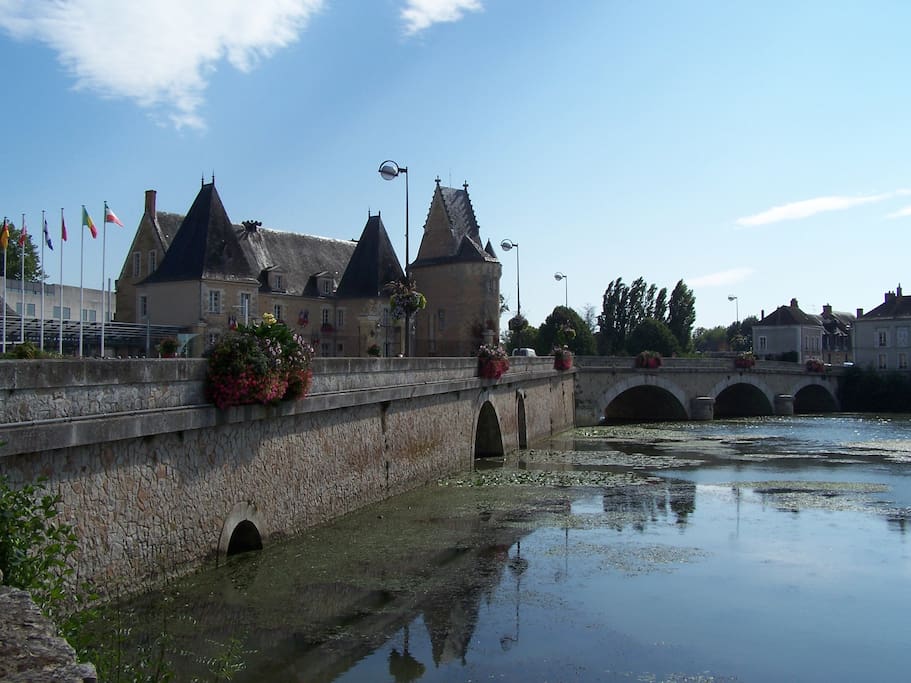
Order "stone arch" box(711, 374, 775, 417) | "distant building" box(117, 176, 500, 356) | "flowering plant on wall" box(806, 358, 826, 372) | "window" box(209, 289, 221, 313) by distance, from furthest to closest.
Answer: "flowering plant on wall" box(806, 358, 826, 372) < "stone arch" box(711, 374, 775, 417) < "distant building" box(117, 176, 500, 356) < "window" box(209, 289, 221, 313)

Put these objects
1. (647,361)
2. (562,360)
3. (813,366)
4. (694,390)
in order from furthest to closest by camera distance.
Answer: (813,366) → (694,390) → (647,361) → (562,360)

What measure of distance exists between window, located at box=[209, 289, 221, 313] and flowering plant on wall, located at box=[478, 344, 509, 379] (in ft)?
46.6

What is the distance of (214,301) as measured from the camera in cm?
3575

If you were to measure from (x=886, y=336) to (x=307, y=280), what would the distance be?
147ft

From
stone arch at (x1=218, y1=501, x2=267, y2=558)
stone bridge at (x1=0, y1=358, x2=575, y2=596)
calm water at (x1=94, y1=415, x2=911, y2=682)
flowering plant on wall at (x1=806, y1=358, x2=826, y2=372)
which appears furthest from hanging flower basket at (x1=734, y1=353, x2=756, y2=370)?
stone arch at (x1=218, y1=501, x2=267, y2=558)

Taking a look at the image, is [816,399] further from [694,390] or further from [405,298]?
[405,298]

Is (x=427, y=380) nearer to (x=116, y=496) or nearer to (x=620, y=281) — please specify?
(x=116, y=496)

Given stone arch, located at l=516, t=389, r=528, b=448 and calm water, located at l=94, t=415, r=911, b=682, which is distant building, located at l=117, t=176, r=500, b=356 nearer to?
stone arch, located at l=516, t=389, r=528, b=448

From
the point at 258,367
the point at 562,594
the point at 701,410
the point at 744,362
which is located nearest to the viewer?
the point at 562,594

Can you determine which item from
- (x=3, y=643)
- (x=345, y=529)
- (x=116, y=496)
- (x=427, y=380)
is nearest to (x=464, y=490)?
(x=427, y=380)

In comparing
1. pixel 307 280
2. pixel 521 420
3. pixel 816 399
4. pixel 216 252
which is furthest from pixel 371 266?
pixel 816 399

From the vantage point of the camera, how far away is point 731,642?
10219mm

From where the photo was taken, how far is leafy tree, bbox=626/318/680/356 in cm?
6800

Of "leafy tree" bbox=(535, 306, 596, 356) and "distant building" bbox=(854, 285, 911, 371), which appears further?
"distant building" bbox=(854, 285, 911, 371)
